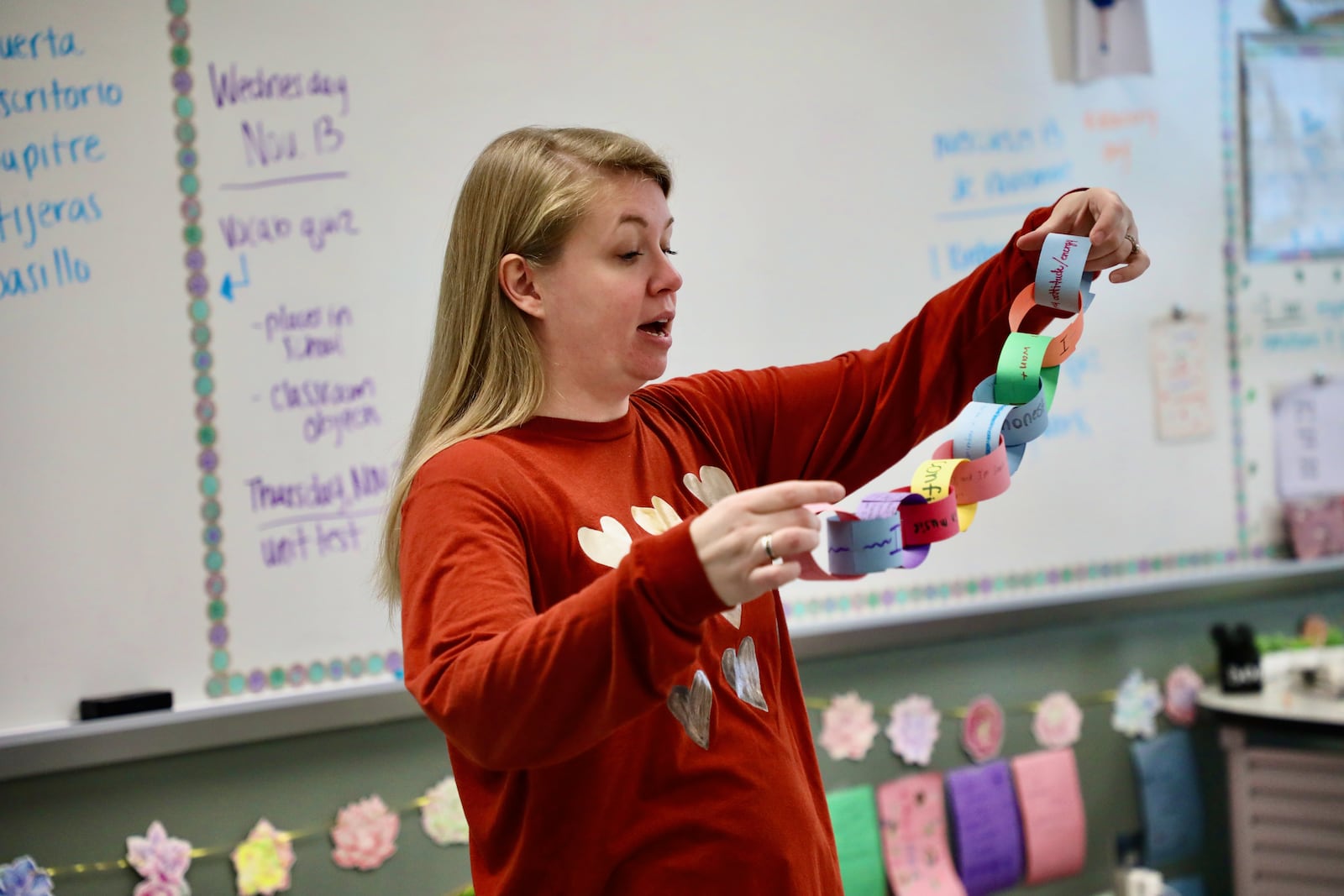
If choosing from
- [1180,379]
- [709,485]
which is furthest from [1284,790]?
[709,485]

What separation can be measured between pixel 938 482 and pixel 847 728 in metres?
1.14

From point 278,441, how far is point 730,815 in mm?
1128

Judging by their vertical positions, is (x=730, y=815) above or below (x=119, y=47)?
below

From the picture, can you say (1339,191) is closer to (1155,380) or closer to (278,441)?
(1155,380)

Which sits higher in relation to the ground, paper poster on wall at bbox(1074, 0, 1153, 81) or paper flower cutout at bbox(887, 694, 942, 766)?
paper poster on wall at bbox(1074, 0, 1153, 81)

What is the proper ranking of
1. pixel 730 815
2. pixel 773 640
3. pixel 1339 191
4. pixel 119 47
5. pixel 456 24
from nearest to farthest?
pixel 730 815, pixel 773 640, pixel 119 47, pixel 456 24, pixel 1339 191

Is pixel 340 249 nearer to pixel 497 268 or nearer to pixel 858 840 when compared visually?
pixel 497 268

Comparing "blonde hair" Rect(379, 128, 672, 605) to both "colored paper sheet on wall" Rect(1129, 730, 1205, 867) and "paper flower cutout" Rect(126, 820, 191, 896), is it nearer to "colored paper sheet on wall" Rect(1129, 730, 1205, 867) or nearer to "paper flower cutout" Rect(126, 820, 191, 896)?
"paper flower cutout" Rect(126, 820, 191, 896)

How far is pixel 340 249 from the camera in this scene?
1868 mm

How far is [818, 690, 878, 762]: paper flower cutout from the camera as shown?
87.3 inches

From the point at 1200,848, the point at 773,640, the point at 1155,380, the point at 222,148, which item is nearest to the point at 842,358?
the point at 773,640

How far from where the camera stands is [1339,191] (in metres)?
2.68

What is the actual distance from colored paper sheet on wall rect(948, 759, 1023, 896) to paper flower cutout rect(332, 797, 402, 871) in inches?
44.2

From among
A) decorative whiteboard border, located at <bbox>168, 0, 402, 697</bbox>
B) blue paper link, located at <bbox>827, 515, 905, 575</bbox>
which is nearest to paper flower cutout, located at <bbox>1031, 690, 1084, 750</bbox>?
blue paper link, located at <bbox>827, 515, 905, 575</bbox>
